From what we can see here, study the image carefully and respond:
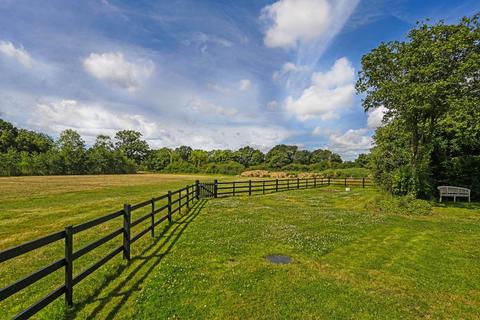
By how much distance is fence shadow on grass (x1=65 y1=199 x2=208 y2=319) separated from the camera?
430 centimetres

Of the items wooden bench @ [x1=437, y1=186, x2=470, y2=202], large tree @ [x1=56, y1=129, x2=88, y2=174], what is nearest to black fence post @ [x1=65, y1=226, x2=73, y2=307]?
wooden bench @ [x1=437, y1=186, x2=470, y2=202]

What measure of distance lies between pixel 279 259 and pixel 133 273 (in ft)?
12.3

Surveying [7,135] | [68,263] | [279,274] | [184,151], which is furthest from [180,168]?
[68,263]

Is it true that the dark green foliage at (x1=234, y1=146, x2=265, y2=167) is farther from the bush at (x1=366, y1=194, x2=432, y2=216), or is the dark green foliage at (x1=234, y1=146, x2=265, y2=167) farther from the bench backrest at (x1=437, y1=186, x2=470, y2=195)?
the bush at (x1=366, y1=194, x2=432, y2=216)

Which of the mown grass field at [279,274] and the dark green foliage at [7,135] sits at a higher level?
the dark green foliage at [7,135]

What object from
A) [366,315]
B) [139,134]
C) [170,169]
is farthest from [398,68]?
[139,134]

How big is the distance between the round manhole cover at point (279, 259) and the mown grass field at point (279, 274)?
176mm

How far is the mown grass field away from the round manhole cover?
0.18 metres

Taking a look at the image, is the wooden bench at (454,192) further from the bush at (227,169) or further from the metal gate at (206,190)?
the bush at (227,169)

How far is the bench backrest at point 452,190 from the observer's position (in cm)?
1650

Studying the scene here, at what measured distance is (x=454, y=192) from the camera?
16.7 meters

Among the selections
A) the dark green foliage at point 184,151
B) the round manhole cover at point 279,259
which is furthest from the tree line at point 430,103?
the dark green foliage at point 184,151

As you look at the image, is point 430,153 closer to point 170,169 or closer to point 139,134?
point 170,169

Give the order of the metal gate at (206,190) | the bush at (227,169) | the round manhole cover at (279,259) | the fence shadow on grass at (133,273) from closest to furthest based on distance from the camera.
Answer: the fence shadow on grass at (133,273) < the round manhole cover at (279,259) < the metal gate at (206,190) < the bush at (227,169)
